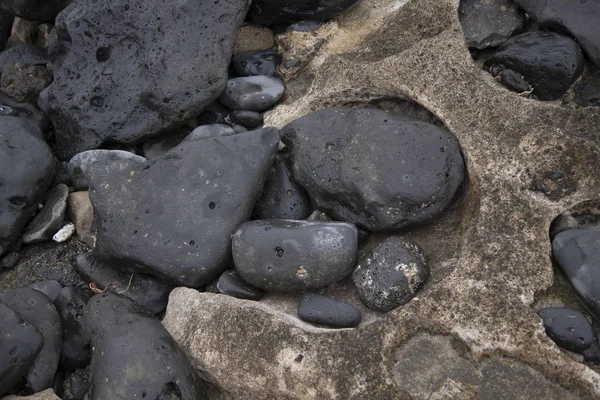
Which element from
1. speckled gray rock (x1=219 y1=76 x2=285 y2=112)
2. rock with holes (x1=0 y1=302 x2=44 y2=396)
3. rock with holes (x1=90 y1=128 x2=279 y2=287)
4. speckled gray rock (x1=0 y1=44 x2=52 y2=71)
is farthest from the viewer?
speckled gray rock (x1=0 y1=44 x2=52 y2=71)

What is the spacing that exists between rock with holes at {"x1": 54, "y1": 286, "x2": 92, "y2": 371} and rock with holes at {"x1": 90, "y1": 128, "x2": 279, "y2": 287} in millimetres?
259

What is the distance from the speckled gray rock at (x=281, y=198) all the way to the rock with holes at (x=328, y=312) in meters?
0.53

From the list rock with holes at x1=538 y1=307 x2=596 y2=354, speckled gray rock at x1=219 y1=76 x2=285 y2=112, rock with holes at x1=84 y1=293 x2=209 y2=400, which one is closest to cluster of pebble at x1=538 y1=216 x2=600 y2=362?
rock with holes at x1=538 y1=307 x2=596 y2=354

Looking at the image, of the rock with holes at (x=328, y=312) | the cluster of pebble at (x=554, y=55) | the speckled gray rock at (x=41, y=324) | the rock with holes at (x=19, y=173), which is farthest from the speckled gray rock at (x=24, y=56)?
the cluster of pebble at (x=554, y=55)

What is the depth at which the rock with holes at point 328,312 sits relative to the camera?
2.73 meters

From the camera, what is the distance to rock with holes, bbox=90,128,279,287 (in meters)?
2.94

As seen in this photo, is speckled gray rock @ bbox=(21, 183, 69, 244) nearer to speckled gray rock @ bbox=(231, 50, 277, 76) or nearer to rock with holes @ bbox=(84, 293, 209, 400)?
rock with holes @ bbox=(84, 293, 209, 400)

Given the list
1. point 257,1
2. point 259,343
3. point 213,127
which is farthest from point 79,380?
point 257,1

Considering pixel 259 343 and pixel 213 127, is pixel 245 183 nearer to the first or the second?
pixel 213 127

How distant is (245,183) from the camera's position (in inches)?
119

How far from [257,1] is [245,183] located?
1.30 metres

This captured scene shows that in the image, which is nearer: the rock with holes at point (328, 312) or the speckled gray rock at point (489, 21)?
the rock with holes at point (328, 312)

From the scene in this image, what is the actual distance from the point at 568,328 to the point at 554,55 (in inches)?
56.8

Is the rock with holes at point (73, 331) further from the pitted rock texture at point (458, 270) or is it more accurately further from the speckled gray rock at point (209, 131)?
the speckled gray rock at point (209, 131)
